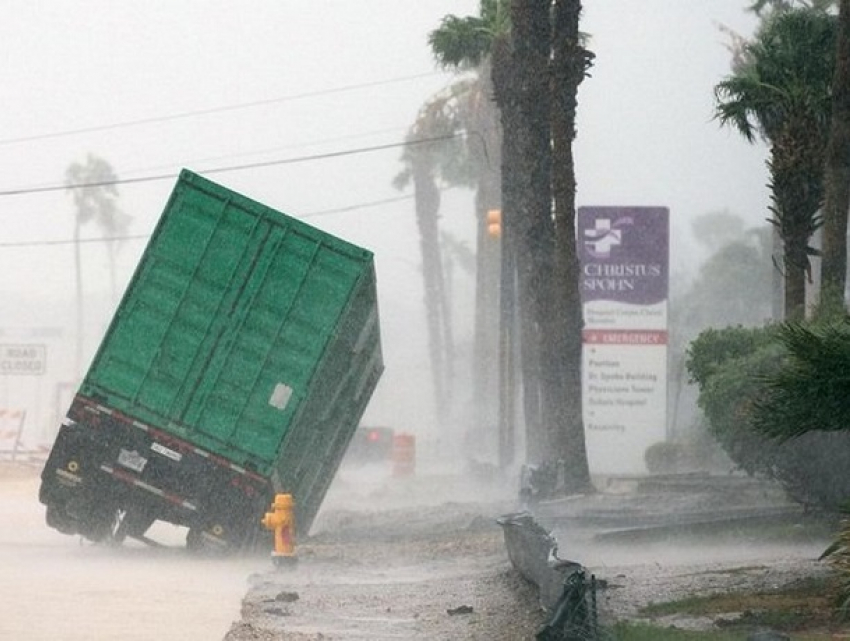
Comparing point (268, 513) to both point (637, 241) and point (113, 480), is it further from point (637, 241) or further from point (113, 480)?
point (637, 241)

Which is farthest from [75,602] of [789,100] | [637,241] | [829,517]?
[637,241]

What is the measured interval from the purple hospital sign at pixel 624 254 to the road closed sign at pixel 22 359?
862 inches

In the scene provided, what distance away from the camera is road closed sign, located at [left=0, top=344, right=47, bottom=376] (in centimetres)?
5706

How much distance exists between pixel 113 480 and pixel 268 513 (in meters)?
1.97

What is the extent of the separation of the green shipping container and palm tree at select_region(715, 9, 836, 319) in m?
7.60

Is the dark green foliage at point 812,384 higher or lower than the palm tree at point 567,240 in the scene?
lower

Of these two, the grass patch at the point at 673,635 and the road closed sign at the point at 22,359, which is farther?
the road closed sign at the point at 22,359

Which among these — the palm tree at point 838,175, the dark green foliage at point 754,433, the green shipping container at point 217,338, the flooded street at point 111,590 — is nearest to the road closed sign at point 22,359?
the flooded street at point 111,590

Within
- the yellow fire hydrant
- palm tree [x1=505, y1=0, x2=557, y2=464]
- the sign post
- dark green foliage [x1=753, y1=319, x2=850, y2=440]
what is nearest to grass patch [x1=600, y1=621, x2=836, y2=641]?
dark green foliage [x1=753, y1=319, x2=850, y2=440]

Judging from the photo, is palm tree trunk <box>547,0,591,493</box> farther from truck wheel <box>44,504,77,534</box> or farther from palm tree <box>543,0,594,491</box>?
truck wheel <box>44,504,77,534</box>

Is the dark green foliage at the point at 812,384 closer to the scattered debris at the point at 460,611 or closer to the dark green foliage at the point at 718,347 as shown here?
the scattered debris at the point at 460,611

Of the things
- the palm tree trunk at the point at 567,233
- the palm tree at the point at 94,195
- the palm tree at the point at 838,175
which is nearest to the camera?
the palm tree at the point at 838,175

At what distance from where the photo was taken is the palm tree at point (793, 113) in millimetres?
30453

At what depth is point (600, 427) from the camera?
40.5 meters
